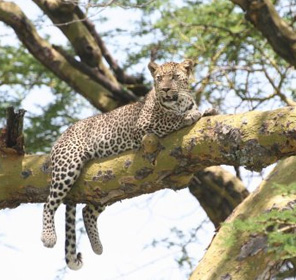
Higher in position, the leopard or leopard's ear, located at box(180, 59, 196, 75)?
leopard's ear, located at box(180, 59, 196, 75)

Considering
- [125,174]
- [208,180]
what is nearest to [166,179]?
[125,174]

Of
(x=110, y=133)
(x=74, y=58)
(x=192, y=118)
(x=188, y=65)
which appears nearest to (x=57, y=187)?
(x=110, y=133)

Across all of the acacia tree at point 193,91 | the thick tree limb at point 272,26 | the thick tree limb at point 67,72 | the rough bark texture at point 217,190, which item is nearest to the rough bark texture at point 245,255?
the acacia tree at point 193,91

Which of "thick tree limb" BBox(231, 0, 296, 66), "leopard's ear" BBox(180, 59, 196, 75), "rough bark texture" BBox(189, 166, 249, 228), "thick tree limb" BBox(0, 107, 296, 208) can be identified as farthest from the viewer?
"rough bark texture" BBox(189, 166, 249, 228)

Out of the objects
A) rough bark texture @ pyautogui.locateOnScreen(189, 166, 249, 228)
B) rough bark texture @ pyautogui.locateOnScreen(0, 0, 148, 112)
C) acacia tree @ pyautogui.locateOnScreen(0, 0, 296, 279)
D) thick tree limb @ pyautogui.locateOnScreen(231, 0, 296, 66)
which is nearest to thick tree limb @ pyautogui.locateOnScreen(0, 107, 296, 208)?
acacia tree @ pyautogui.locateOnScreen(0, 0, 296, 279)

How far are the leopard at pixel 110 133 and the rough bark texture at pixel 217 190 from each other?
158 inches

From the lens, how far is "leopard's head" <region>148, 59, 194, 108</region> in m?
9.43

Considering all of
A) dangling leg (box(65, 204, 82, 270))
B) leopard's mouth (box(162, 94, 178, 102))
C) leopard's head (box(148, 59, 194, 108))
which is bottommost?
dangling leg (box(65, 204, 82, 270))

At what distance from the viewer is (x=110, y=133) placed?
32.3 feet

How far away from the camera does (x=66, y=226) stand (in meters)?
10.3

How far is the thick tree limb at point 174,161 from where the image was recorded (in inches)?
323

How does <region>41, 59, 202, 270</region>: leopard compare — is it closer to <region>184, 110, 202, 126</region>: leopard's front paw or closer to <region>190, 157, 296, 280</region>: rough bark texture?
<region>184, 110, 202, 126</region>: leopard's front paw

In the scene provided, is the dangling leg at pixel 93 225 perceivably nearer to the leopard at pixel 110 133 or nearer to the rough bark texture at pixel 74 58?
the leopard at pixel 110 133

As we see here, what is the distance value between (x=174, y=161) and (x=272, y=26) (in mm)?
4043
